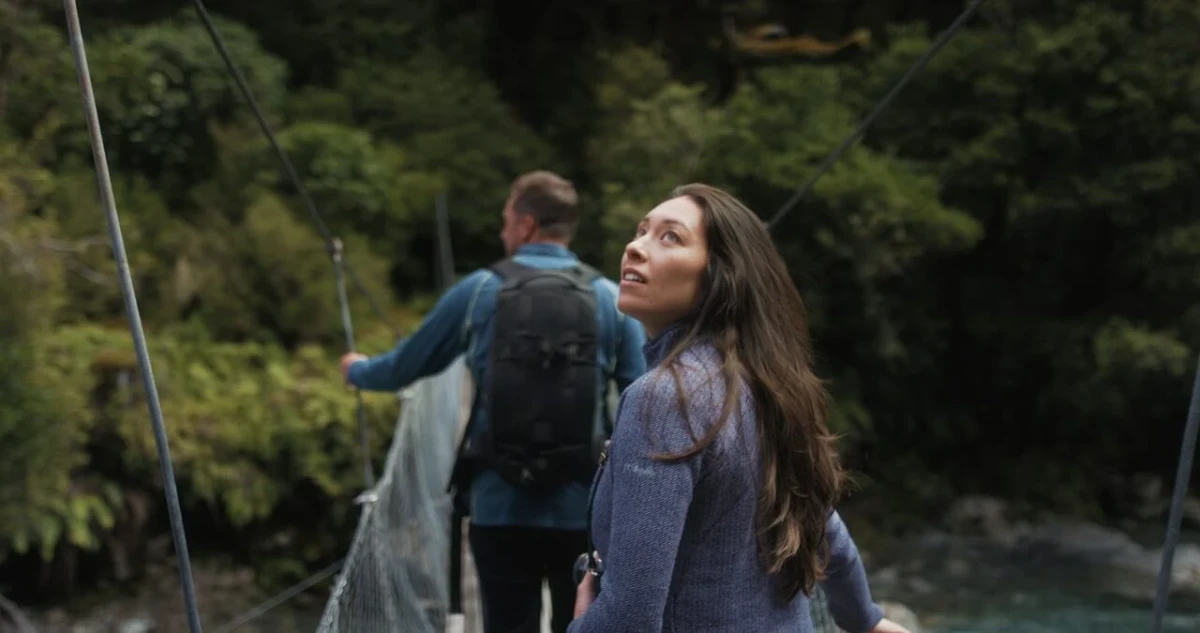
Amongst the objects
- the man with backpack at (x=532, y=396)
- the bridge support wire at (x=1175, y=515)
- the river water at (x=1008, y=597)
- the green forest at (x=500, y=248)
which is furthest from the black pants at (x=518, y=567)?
the river water at (x=1008, y=597)

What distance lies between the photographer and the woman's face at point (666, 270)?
2.67 ft

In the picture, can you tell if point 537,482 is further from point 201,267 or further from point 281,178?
point 281,178

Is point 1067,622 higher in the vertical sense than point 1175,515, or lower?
lower

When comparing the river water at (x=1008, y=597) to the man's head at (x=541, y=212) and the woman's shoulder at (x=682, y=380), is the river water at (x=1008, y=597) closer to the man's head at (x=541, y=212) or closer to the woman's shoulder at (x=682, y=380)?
the man's head at (x=541, y=212)

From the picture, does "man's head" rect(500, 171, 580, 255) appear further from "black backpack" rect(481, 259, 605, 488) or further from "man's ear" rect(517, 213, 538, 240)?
"black backpack" rect(481, 259, 605, 488)

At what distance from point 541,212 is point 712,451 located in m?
0.82

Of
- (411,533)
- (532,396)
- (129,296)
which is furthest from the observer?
(411,533)

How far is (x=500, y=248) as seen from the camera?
705cm

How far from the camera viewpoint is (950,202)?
6.05 m

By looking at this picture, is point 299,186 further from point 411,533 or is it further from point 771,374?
point 771,374

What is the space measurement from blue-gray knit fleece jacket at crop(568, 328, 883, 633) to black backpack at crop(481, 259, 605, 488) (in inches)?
21.8

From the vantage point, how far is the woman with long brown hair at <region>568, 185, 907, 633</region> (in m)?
0.72

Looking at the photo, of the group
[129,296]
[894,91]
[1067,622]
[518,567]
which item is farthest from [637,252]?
[1067,622]

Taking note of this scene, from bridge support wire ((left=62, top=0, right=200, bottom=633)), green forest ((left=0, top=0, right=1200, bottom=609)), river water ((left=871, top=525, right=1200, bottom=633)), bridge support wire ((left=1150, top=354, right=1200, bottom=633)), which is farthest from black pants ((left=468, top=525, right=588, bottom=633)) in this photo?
river water ((left=871, top=525, right=1200, bottom=633))
